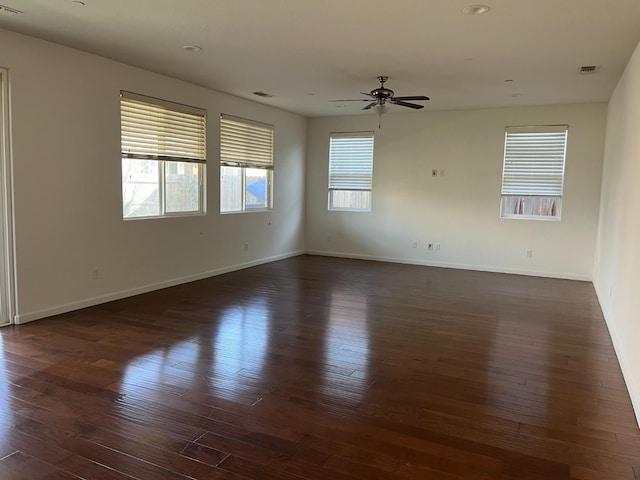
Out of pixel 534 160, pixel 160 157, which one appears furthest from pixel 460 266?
pixel 160 157

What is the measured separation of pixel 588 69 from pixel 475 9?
2431 mm

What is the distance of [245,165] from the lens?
7484 millimetres

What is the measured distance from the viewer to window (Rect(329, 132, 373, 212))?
347 inches

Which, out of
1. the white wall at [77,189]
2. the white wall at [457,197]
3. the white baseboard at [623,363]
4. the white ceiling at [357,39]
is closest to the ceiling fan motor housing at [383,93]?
the white ceiling at [357,39]

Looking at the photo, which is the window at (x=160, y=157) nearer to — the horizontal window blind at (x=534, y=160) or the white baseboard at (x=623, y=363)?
the horizontal window blind at (x=534, y=160)

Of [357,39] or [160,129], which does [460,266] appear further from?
[160,129]

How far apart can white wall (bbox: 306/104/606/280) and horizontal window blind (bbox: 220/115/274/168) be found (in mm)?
1438

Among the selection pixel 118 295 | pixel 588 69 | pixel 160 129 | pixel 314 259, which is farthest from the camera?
pixel 314 259

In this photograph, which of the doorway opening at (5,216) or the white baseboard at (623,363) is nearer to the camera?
the white baseboard at (623,363)

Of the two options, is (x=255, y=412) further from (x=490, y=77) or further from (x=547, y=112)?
(x=547, y=112)

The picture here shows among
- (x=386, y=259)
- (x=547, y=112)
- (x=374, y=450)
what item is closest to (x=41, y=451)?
(x=374, y=450)

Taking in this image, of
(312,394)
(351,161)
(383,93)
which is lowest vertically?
(312,394)

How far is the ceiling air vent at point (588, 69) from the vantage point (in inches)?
195

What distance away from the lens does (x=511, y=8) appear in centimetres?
337
